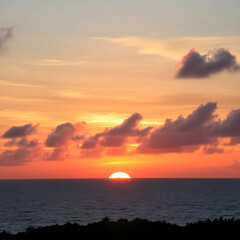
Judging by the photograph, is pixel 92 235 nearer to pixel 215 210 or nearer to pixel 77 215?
pixel 77 215

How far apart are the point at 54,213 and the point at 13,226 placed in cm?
2942

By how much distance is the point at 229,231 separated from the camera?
42.2 metres

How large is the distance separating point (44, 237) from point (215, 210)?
9915cm

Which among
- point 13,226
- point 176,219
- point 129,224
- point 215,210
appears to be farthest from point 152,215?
point 129,224

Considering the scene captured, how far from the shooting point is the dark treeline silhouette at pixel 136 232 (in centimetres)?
4184

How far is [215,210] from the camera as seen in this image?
13450 cm

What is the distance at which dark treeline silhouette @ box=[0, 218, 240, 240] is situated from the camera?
41.8m

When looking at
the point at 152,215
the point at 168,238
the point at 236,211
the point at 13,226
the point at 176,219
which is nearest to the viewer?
the point at 168,238

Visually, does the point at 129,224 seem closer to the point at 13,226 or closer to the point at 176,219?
the point at 13,226

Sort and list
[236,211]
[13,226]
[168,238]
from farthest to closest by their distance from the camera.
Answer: [236,211] < [13,226] < [168,238]

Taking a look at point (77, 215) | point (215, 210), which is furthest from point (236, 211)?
point (77, 215)

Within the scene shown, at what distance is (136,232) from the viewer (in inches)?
1678

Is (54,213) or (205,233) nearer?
(205,233)

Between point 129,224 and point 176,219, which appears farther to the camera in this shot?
point 176,219
